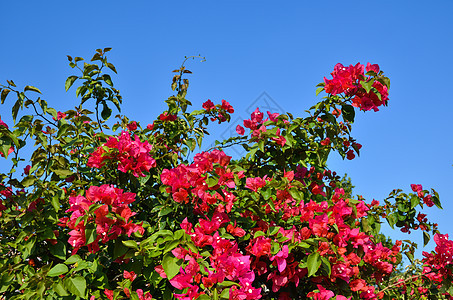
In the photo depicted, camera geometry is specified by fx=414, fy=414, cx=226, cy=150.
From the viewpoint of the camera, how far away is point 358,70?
271 cm

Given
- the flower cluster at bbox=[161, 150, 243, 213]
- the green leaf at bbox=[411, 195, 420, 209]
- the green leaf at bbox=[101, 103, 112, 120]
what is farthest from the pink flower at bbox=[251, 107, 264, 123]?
the green leaf at bbox=[411, 195, 420, 209]

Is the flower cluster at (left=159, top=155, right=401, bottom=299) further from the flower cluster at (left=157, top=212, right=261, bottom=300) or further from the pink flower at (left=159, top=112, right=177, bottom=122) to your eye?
the pink flower at (left=159, top=112, right=177, bottom=122)

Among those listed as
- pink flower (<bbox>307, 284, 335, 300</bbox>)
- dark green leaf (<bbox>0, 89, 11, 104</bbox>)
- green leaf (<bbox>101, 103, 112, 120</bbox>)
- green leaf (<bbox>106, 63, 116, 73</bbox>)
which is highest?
green leaf (<bbox>106, 63, 116, 73</bbox>)

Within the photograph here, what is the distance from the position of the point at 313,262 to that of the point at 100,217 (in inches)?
42.7

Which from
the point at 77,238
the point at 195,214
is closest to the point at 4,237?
the point at 77,238

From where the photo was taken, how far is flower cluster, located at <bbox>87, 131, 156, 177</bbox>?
241 cm

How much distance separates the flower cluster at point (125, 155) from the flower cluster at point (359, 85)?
1.31m

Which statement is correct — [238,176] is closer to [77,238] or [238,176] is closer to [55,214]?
[77,238]

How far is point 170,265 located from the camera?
1.92 meters

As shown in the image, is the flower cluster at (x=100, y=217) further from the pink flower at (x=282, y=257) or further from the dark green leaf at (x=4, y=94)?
the dark green leaf at (x=4, y=94)

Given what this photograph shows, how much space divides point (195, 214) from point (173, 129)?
844 mm

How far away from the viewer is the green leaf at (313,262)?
2.07 m

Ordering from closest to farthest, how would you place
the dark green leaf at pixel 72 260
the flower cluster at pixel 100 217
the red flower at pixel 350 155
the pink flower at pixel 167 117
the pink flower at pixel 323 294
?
the flower cluster at pixel 100 217 → the dark green leaf at pixel 72 260 → the pink flower at pixel 323 294 → the pink flower at pixel 167 117 → the red flower at pixel 350 155

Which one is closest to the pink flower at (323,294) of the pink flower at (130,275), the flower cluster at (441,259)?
the pink flower at (130,275)
